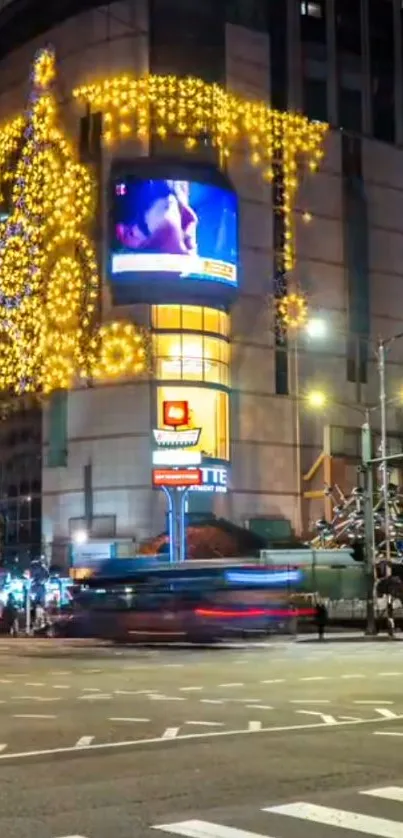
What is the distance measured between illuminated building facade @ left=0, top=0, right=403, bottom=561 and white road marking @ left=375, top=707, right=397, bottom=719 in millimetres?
42153

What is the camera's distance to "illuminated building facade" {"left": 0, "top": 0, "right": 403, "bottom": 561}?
60.4m

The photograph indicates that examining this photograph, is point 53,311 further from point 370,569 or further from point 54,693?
point 54,693

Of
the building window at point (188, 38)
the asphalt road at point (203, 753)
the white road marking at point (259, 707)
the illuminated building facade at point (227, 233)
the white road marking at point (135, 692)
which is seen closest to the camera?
the asphalt road at point (203, 753)

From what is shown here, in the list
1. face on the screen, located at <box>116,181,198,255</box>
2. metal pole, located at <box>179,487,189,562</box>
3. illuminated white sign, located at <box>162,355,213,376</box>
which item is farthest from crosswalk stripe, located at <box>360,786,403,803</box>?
face on the screen, located at <box>116,181,198,255</box>

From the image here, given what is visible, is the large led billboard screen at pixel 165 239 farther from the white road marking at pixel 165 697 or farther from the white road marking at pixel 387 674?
the white road marking at pixel 165 697

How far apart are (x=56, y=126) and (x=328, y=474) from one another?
2492cm

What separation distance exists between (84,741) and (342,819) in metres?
5.81

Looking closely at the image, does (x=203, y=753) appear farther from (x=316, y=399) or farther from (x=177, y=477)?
(x=316, y=399)

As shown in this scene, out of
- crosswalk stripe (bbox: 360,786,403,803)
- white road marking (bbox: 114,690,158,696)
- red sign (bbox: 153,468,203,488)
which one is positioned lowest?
white road marking (bbox: 114,690,158,696)

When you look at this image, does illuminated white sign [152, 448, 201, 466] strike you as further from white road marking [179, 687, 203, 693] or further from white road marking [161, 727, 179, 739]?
white road marking [161, 727, 179, 739]

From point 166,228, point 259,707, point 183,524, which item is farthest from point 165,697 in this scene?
point 166,228

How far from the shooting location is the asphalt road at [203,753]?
8766 mm

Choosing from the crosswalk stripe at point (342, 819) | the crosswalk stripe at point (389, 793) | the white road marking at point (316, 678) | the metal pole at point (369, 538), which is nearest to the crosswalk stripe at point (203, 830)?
the crosswalk stripe at point (342, 819)

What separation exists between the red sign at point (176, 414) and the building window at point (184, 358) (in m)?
2.53
